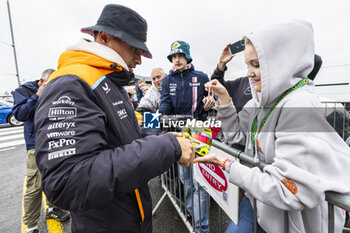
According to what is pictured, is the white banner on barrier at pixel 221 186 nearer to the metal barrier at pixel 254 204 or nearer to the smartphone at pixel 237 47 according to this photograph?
the metal barrier at pixel 254 204

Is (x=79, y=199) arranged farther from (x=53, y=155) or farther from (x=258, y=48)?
(x=258, y=48)

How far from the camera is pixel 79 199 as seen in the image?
71cm

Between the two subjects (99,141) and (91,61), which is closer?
(99,141)

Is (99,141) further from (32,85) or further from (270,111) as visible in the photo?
(32,85)

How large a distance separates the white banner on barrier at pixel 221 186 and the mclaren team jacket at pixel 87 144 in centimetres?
67

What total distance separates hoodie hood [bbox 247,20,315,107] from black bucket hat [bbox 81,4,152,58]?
79 cm

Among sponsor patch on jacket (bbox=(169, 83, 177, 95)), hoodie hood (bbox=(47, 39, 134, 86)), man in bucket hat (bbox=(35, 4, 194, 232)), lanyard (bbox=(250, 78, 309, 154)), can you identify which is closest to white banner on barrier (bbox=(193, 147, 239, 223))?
lanyard (bbox=(250, 78, 309, 154))

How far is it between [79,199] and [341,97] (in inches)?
354

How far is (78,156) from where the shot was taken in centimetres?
72

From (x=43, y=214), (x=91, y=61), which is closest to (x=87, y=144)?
(x=91, y=61)

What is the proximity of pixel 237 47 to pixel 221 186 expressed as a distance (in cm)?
146

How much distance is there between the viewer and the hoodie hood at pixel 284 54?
3.33ft

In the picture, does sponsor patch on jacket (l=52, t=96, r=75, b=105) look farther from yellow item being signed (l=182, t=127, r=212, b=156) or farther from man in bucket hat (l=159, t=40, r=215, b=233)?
man in bucket hat (l=159, t=40, r=215, b=233)

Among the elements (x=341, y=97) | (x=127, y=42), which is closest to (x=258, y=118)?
(x=127, y=42)
